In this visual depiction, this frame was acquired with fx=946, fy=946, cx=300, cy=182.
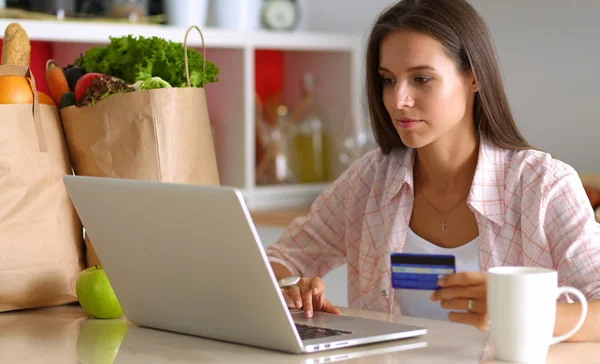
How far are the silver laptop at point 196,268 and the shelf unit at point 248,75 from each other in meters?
1.44

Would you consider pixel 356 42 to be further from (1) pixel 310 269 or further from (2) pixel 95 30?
(1) pixel 310 269

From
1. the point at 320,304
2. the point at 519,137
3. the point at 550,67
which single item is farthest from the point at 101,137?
the point at 550,67

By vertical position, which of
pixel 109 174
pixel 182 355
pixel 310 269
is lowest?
pixel 310 269

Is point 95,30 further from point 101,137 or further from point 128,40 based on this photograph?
point 101,137

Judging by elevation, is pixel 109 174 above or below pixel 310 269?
above

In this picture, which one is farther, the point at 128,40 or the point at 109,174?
the point at 128,40

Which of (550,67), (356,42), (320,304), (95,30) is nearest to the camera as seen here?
(320,304)

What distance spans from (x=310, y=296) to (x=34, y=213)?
476 mm

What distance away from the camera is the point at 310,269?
1.91m

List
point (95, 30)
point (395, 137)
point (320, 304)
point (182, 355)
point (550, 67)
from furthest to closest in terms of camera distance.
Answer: point (550, 67)
point (95, 30)
point (395, 137)
point (320, 304)
point (182, 355)

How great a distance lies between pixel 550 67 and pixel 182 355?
202 centimetres

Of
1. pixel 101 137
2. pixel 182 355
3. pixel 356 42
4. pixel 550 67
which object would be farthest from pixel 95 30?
pixel 182 355

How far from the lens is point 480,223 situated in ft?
5.63

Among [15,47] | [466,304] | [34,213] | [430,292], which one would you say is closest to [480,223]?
[430,292]
